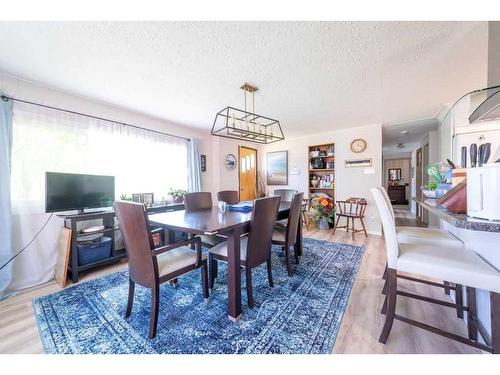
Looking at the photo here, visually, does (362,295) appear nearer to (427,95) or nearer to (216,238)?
(216,238)

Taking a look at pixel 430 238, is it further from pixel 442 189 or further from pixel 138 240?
pixel 138 240

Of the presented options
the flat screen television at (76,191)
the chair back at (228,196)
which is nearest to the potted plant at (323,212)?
the chair back at (228,196)

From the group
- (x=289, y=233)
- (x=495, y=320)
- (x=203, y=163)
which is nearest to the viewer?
(x=495, y=320)

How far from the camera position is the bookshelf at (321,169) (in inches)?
178

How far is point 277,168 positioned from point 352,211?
210 centimetres

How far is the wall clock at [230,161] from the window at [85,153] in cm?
123

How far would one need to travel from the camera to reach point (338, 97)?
254 cm

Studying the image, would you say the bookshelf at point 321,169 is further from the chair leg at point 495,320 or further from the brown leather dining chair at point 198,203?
the chair leg at point 495,320

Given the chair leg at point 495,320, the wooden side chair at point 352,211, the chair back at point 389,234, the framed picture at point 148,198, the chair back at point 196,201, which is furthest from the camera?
the wooden side chair at point 352,211

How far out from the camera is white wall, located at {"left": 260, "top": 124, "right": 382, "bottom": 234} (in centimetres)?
384

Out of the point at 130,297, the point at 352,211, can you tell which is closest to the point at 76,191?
the point at 130,297

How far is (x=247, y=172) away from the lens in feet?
17.1

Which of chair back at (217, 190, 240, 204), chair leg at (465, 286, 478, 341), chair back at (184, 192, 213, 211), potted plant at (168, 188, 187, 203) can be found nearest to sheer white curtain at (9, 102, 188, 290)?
potted plant at (168, 188, 187, 203)
